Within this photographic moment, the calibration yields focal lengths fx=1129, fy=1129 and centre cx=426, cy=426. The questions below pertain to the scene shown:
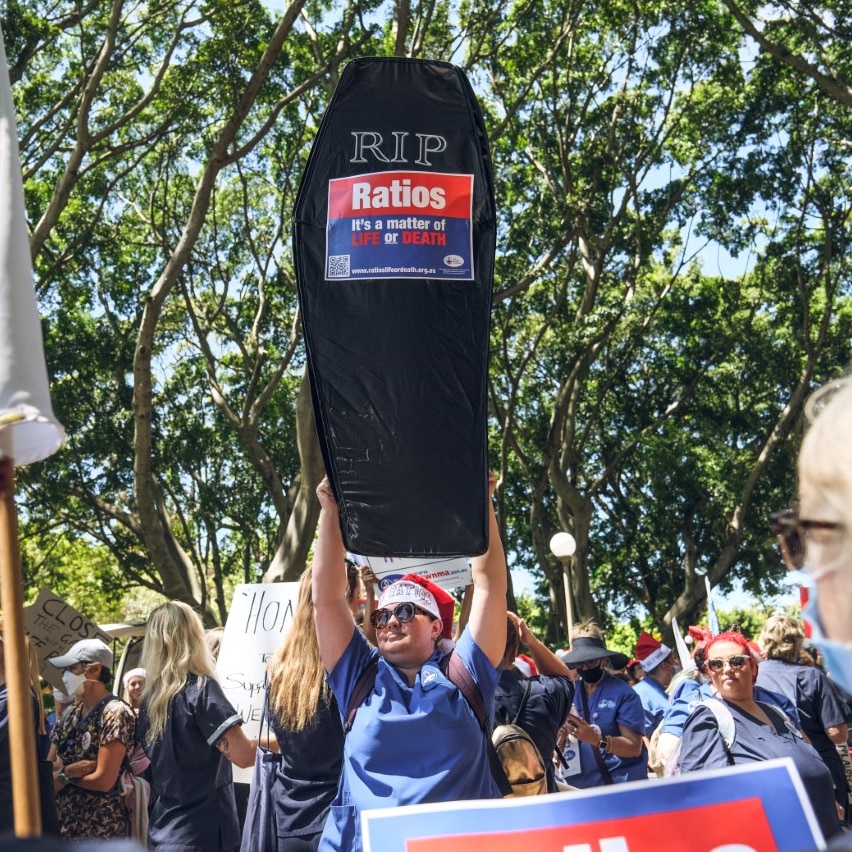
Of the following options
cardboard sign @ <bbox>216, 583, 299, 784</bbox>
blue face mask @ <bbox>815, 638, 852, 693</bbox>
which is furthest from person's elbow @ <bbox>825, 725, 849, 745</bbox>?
blue face mask @ <bbox>815, 638, 852, 693</bbox>

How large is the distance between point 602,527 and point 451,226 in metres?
21.0

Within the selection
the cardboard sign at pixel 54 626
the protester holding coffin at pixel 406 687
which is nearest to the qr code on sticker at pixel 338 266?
the protester holding coffin at pixel 406 687

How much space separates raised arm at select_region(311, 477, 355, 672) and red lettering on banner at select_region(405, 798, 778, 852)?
1.42 metres

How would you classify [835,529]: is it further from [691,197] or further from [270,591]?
[691,197]

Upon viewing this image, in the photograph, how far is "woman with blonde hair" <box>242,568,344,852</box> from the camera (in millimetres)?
4621

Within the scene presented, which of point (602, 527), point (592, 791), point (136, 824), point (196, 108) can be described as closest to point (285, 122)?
point (196, 108)

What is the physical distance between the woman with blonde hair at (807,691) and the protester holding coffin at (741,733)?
4.82 ft

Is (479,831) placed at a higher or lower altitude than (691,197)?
lower

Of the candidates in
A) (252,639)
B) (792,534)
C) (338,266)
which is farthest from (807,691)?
(792,534)

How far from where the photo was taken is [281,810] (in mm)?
4715

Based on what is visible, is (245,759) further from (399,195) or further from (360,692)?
(399,195)

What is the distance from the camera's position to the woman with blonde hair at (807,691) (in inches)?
271

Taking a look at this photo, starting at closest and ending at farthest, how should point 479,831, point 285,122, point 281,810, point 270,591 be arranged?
1. point 479,831
2. point 281,810
3. point 270,591
4. point 285,122

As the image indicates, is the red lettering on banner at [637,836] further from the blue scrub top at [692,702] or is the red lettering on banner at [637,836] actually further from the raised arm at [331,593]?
the blue scrub top at [692,702]
